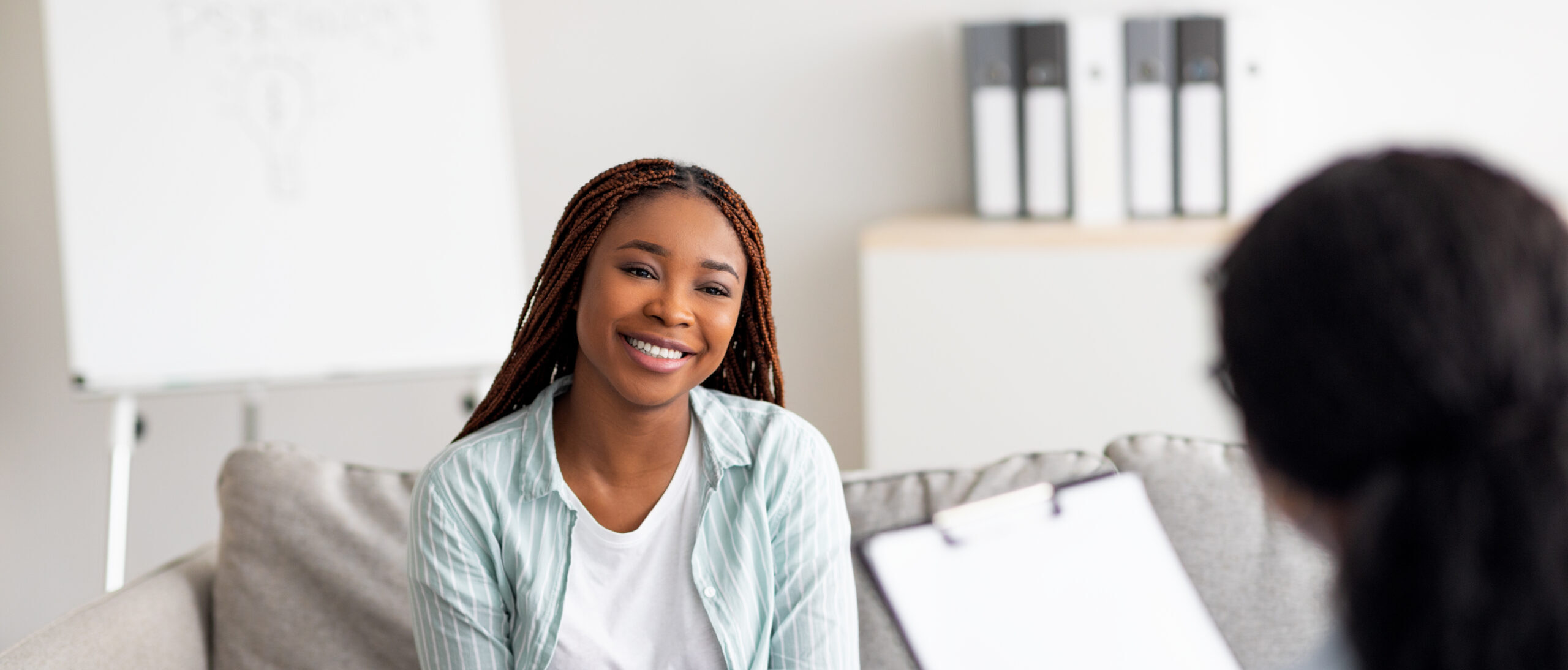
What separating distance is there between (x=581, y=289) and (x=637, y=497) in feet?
0.74

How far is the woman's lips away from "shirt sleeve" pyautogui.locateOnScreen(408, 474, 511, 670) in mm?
225

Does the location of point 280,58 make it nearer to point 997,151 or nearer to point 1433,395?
point 997,151

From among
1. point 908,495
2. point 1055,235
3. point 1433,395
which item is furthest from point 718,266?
point 1055,235

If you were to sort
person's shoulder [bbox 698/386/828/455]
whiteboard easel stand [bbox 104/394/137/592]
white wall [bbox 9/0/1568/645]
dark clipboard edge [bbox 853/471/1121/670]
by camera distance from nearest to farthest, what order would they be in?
dark clipboard edge [bbox 853/471/1121/670] → person's shoulder [bbox 698/386/828/455] → whiteboard easel stand [bbox 104/394/137/592] → white wall [bbox 9/0/1568/645]

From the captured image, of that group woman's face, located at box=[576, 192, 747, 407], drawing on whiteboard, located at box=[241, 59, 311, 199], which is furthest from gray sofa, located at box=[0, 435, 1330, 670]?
drawing on whiteboard, located at box=[241, 59, 311, 199]

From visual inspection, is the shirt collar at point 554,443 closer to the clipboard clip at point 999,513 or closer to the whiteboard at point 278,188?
the clipboard clip at point 999,513

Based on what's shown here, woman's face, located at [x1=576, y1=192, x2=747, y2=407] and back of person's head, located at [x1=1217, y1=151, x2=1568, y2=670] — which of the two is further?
woman's face, located at [x1=576, y1=192, x2=747, y2=407]

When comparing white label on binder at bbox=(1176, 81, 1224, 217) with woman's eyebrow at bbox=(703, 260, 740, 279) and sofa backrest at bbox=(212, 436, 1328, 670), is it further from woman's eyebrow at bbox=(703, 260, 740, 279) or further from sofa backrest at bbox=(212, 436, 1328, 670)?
woman's eyebrow at bbox=(703, 260, 740, 279)

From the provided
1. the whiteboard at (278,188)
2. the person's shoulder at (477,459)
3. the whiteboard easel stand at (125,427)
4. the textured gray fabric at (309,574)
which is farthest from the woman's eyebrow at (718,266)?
the whiteboard at (278,188)

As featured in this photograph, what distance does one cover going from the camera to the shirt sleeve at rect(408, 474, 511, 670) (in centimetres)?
119

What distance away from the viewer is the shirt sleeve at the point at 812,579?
1251 mm

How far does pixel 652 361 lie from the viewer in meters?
1.22

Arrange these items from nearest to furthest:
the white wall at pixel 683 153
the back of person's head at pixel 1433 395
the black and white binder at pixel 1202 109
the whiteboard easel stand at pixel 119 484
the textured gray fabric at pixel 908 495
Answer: the back of person's head at pixel 1433 395 → the textured gray fabric at pixel 908 495 → the whiteboard easel stand at pixel 119 484 → the black and white binder at pixel 1202 109 → the white wall at pixel 683 153

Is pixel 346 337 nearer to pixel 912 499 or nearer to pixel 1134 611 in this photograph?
pixel 912 499
